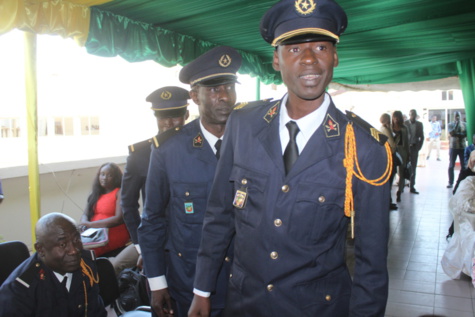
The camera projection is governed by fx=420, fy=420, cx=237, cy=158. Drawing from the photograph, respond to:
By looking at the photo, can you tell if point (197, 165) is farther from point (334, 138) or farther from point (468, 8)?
point (468, 8)

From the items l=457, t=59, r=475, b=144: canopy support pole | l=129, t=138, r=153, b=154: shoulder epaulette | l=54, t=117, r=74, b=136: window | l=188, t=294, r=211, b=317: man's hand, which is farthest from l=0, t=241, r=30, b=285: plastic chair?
l=457, t=59, r=475, b=144: canopy support pole

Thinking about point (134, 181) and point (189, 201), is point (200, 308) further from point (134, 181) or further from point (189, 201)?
point (134, 181)

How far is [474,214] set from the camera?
14.6ft

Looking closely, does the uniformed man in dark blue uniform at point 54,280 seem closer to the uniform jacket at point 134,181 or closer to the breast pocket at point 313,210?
the uniform jacket at point 134,181

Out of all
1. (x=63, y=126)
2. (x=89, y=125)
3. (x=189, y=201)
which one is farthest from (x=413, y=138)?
(x=189, y=201)

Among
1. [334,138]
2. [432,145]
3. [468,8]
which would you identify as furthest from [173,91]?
[432,145]

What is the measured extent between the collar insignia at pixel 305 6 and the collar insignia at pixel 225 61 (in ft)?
2.71

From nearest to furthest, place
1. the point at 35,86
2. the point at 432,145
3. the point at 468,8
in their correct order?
the point at 35,86, the point at 468,8, the point at 432,145

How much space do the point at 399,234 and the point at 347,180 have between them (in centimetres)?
542

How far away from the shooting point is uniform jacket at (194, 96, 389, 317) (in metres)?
1.18

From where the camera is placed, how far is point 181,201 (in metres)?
1.86

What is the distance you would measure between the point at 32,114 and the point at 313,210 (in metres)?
3.04

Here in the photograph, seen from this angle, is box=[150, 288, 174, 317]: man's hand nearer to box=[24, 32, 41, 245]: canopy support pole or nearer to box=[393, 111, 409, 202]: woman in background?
box=[24, 32, 41, 245]: canopy support pole

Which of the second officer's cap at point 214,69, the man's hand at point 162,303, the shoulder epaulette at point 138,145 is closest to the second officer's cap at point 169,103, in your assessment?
the shoulder epaulette at point 138,145
